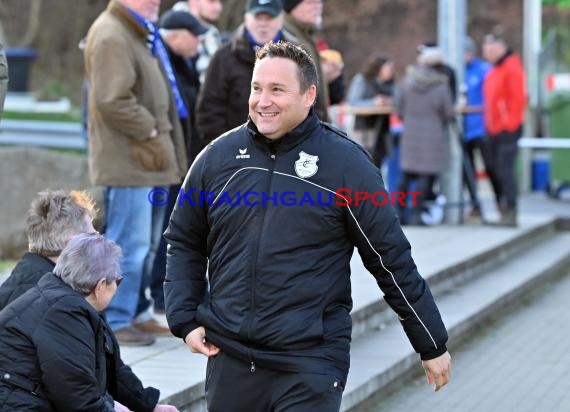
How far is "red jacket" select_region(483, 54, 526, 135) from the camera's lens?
46.0 feet

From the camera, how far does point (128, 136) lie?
23.1 feet

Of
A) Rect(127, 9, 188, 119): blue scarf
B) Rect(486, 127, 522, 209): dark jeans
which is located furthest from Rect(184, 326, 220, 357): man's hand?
Rect(486, 127, 522, 209): dark jeans

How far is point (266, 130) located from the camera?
4395 mm

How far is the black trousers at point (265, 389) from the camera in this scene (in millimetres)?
4355

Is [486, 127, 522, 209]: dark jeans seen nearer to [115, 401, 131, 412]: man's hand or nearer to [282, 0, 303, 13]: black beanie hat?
[282, 0, 303, 13]: black beanie hat

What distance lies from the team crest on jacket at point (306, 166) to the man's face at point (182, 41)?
3622mm

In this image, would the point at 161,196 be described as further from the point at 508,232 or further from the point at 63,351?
the point at 508,232

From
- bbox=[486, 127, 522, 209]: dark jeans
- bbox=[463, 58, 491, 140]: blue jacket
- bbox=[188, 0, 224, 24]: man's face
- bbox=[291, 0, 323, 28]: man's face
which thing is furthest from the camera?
bbox=[463, 58, 491, 140]: blue jacket

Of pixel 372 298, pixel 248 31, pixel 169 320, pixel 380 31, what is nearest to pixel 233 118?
pixel 248 31

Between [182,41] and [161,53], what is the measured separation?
16.4 inches

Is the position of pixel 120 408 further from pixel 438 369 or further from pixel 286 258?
pixel 438 369

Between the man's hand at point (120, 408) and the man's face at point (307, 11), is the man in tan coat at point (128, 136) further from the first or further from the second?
the man's hand at point (120, 408)

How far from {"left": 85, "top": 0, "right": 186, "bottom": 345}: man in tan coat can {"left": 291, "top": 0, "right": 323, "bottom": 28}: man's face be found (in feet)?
4.45

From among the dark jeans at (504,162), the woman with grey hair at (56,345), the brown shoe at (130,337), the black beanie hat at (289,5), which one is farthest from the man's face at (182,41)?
→ the dark jeans at (504,162)
